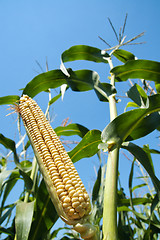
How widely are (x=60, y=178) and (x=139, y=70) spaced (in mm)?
1264

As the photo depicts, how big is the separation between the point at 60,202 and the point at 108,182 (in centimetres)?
29

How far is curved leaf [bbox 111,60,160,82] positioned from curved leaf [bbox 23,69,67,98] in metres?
0.53

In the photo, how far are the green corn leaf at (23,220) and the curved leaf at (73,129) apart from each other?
809 mm

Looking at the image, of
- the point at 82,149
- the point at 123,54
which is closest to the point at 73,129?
the point at 82,149

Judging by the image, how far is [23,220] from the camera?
5.07ft

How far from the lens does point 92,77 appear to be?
81.1 inches

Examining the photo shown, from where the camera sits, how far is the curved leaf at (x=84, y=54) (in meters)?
2.21

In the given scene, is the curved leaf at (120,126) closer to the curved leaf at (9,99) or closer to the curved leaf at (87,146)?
the curved leaf at (87,146)

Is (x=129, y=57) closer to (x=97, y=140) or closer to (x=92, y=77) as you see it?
(x=92, y=77)

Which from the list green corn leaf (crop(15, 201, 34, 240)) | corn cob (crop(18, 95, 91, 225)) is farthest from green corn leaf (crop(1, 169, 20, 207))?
corn cob (crop(18, 95, 91, 225))

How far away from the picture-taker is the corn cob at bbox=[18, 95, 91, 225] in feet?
3.52

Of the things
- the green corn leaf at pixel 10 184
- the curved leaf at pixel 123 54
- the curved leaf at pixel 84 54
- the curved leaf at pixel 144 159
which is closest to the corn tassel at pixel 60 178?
the curved leaf at pixel 144 159

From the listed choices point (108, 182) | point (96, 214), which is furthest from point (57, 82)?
point (96, 214)

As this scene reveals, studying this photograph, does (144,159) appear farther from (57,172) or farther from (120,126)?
(57,172)
